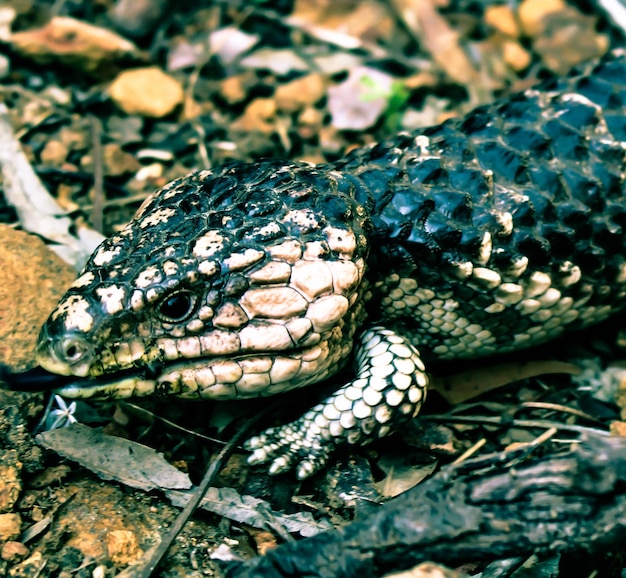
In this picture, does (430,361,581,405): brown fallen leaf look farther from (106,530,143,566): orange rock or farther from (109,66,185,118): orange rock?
(109,66,185,118): orange rock

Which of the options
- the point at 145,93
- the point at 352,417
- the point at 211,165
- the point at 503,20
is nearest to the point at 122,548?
the point at 352,417

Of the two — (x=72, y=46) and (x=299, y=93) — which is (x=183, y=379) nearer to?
(x=299, y=93)

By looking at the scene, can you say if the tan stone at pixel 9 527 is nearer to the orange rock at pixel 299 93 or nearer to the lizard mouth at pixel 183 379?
the lizard mouth at pixel 183 379

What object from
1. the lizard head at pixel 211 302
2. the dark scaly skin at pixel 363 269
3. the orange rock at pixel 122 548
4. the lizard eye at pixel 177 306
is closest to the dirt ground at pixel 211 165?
the orange rock at pixel 122 548

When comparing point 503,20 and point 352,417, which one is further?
point 503,20

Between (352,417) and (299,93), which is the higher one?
(299,93)

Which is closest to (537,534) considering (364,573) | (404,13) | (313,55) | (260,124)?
(364,573)

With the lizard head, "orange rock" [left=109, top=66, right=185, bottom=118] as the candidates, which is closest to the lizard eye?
the lizard head
